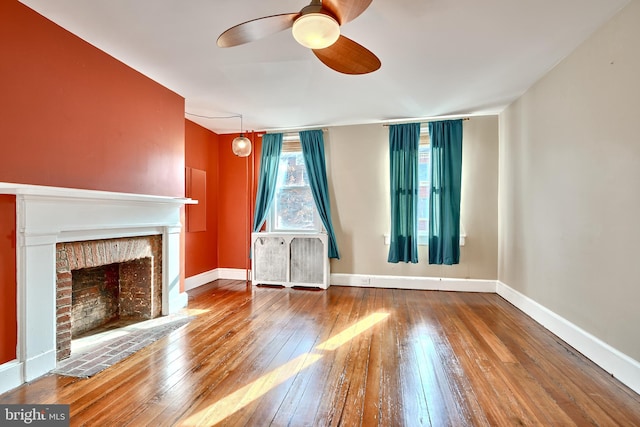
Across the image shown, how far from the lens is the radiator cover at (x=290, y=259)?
15.4 ft

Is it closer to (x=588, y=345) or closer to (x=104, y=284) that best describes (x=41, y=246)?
(x=104, y=284)

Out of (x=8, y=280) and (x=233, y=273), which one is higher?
(x=8, y=280)

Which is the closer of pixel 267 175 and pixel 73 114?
pixel 73 114

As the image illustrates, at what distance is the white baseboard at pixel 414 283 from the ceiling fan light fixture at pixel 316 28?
3.69m

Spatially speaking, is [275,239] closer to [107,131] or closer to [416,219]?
[416,219]

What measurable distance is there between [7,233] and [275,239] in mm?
3162

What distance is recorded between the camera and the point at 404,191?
4.50 m

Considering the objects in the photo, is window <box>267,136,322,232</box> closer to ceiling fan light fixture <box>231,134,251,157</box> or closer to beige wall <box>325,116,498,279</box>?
beige wall <box>325,116,498,279</box>

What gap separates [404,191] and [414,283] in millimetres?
1388

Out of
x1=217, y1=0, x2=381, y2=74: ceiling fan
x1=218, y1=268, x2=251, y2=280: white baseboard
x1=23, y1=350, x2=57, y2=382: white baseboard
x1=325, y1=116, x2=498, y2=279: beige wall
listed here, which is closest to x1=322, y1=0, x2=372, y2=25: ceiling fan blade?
x1=217, y1=0, x2=381, y2=74: ceiling fan

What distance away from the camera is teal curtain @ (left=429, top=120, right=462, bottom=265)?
170 inches

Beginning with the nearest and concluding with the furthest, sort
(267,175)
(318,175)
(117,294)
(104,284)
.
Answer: (104,284)
(117,294)
(318,175)
(267,175)

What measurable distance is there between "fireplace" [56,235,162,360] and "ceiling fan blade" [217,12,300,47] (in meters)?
2.02

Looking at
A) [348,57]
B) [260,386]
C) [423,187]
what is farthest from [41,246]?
[423,187]
